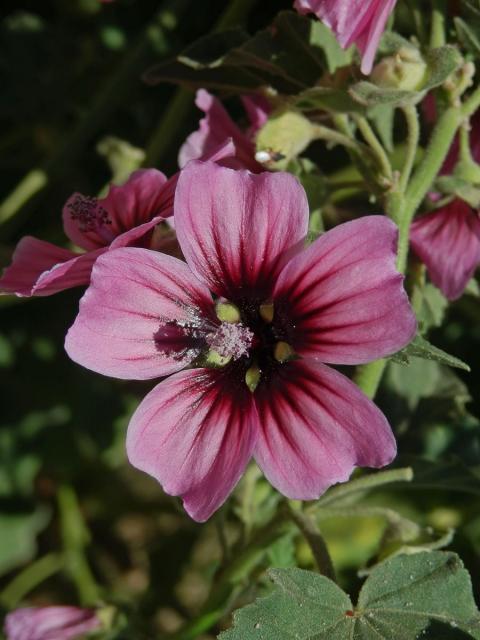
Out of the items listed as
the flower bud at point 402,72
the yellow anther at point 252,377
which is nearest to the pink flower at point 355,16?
the flower bud at point 402,72

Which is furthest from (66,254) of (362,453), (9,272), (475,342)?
(475,342)

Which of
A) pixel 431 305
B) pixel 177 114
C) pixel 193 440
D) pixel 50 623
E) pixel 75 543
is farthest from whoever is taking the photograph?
pixel 75 543

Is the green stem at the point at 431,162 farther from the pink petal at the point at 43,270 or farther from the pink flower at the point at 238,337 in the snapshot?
the pink petal at the point at 43,270

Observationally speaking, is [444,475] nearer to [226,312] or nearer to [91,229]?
[226,312]

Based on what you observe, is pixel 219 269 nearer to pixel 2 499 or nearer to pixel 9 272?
pixel 9 272

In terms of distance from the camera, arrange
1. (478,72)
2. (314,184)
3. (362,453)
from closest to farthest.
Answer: (362,453), (314,184), (478,72)

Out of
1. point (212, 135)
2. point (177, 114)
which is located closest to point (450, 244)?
point (212, 135)

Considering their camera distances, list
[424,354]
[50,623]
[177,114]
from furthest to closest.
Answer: [177,114], [50,623], [424,354]

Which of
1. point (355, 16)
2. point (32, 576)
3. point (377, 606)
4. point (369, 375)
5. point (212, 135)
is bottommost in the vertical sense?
point (32, 576)
